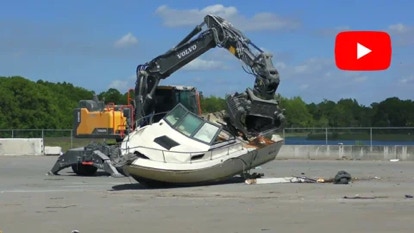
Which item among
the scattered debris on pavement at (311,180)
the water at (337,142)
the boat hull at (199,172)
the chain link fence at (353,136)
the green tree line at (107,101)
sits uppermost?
the green tree line at (107,101)

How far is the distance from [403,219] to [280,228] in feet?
7.67

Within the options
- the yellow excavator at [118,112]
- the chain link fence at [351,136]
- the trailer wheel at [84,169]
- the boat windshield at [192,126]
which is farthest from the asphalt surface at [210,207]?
the chain link fence at [351,136]

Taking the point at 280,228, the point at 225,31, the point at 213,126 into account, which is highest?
the point at 225,31

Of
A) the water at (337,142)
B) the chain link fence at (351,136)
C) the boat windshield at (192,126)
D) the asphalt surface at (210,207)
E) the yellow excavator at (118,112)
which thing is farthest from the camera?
the chain link fence at (351,136)

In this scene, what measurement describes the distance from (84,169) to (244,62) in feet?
25.5

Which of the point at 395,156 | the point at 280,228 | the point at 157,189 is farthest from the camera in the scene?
the point at 395,156

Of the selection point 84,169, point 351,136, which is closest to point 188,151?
point 84,169

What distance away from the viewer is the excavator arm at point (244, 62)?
22.7m

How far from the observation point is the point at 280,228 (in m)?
12.7

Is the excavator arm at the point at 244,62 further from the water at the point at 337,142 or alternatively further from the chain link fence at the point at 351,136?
the water at the point at 337,142

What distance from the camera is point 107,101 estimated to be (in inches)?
2194

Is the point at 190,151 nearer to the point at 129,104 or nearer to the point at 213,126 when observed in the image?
the point at 213,126

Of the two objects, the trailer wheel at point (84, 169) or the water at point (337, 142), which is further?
the water at point (337, 142)

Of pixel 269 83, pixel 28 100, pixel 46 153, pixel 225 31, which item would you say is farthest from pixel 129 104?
pixel 28 100
